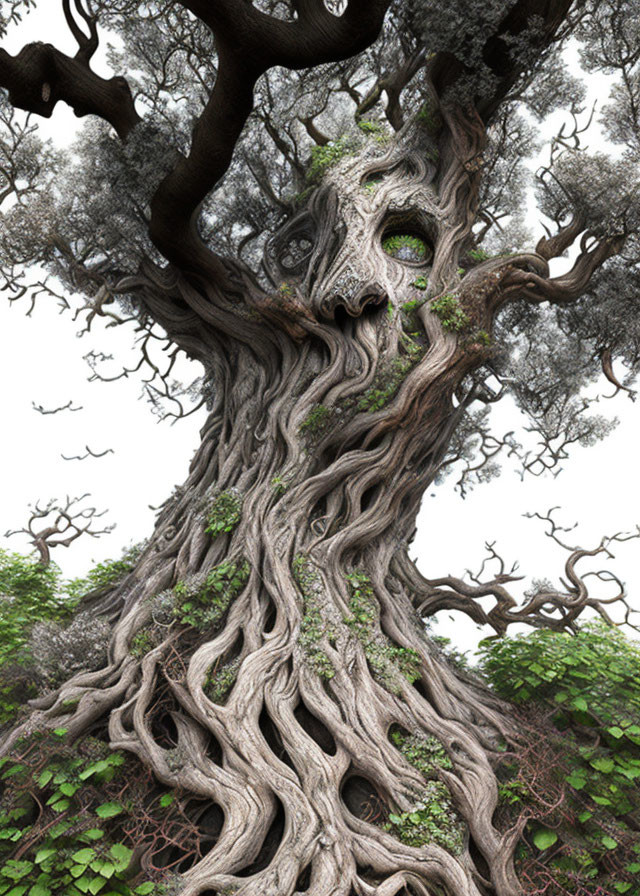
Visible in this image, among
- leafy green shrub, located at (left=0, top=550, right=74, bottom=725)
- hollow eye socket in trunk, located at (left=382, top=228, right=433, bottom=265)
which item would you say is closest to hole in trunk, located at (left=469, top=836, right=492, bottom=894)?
leafy green shrub, located at (left=0, top=550, right=74, bottom=725)

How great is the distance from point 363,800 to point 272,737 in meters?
0.86

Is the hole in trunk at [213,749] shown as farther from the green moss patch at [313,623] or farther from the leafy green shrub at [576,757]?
the leafy green shrub at [576,757]

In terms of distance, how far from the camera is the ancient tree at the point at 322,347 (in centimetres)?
482

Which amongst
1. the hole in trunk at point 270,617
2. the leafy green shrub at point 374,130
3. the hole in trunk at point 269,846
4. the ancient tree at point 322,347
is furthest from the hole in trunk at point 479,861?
the leafy green shrub at point 374,130

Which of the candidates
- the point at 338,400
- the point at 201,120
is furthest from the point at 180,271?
the point at 338,400

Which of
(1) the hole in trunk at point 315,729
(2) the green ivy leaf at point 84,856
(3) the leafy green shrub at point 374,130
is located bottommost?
(2) the green ivy leaf at point 84,856

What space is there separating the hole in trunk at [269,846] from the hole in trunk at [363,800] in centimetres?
53

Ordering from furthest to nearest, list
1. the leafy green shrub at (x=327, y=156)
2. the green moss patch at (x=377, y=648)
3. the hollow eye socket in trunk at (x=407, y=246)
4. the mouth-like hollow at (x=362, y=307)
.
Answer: the leafy green shrub at (x=327, y=156) < the hollow eye socket in trunk at (x=407, y=246) < the mouth-like hollow at (x=362, y=307) < the green moss patch at (x=377, y=648)

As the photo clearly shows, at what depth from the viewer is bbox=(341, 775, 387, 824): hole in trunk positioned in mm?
4723

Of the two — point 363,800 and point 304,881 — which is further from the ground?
point 363,800

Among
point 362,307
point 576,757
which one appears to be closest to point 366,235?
point 362,307

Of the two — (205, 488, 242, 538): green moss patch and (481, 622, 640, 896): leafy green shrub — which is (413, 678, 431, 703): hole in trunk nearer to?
(481, 622, 640, 896): leafy green shrub

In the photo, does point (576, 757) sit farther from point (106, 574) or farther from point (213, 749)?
point (106, 574)

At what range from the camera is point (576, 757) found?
18.1 feet
